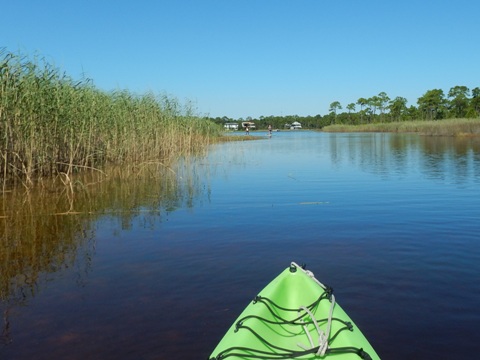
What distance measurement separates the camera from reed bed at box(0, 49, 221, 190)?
402 inches

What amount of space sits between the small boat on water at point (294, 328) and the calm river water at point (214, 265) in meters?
0.57

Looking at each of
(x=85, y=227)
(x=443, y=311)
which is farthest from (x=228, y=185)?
(x=443, y=311)

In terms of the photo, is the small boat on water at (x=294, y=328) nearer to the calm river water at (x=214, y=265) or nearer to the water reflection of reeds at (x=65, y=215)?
the calm river water at (x=214, y=265)

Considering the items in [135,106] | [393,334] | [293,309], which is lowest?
[393,334]

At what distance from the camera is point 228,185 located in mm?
12695

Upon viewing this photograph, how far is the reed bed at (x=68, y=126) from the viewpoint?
10219mm

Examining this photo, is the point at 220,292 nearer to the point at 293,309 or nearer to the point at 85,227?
the point at 293,309

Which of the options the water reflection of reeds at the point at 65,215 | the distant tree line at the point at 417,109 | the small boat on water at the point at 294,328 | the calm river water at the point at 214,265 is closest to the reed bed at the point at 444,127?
the distant tree line at the point at 417,109

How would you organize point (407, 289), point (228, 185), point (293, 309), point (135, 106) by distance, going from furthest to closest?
point (135, 106) < point (228, 185) < point (407, 289) < point (293, 309)

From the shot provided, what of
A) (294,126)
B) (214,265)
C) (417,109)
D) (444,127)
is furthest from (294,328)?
(294,126)

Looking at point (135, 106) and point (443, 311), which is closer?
point (443, 311)

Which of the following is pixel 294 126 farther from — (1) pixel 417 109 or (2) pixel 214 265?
(2) pixel 214 265

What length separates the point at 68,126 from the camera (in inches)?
479

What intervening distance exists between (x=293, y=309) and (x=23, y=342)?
87.7 inches
